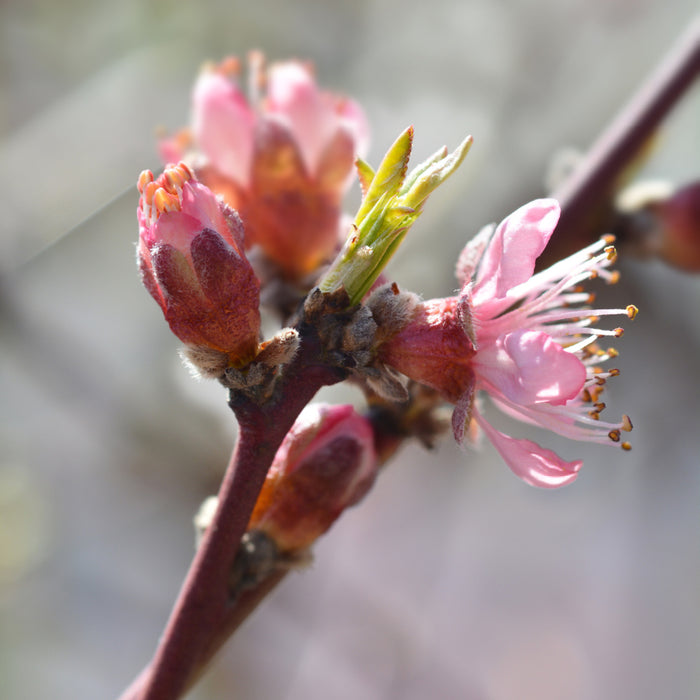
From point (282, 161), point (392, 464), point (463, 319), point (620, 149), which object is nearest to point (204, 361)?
point (463, 319)

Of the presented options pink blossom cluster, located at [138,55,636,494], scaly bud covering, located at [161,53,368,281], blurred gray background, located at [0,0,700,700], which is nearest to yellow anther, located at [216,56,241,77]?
scaly bud covering, located at [161,53,368,281]

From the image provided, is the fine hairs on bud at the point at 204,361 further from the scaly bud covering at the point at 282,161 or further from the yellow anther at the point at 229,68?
the yellow anther at the point at 229,68

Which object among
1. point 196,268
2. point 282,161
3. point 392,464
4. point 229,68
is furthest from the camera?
point 392,464

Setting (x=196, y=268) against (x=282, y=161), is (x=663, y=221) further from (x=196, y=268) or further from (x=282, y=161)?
(x=196, y=268)

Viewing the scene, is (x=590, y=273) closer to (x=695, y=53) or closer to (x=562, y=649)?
(x=695, y=53)

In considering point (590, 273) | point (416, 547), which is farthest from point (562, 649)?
point (590, 273)

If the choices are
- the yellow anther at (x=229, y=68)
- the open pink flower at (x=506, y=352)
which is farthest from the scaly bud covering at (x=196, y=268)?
the yellow anther at (x=229, y=68)

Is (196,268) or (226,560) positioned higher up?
(196,268)
